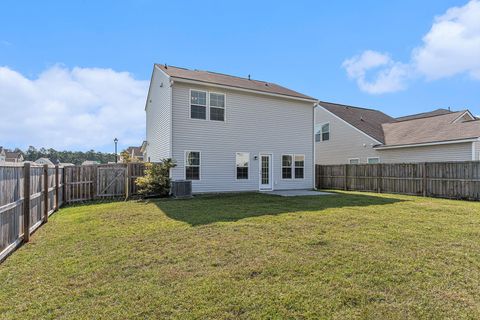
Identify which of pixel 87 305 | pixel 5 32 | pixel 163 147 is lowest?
pixel 87 305

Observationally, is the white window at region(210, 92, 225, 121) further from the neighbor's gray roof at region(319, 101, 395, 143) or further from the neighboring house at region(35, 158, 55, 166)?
the neighbor's gray roof at region(319, 101, 395, 143)

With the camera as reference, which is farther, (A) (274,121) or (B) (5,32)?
(A) (274,121)

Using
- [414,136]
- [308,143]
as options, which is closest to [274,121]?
[308,143]

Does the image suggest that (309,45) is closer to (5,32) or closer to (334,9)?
(334,9)

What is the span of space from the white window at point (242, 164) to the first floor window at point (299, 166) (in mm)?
3188

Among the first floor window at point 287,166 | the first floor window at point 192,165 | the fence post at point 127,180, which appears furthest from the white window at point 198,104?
the first floor window at point 287,166

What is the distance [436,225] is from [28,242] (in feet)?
28.3

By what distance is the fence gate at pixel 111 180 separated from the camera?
12391 millimetres

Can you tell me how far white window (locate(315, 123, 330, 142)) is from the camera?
71.1 feet

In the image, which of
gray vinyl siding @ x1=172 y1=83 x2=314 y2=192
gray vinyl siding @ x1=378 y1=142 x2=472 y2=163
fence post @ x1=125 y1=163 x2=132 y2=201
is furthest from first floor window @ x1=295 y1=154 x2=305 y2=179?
fence post @ x1=125 y1=163 x2=132 y2=201

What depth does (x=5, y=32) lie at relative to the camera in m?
10.6

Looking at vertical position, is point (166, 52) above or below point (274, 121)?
above

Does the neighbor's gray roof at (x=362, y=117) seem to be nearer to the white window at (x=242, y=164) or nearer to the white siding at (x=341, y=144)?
the white siding at (x=341, y=144)

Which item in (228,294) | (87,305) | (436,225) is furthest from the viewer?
(436,225)
